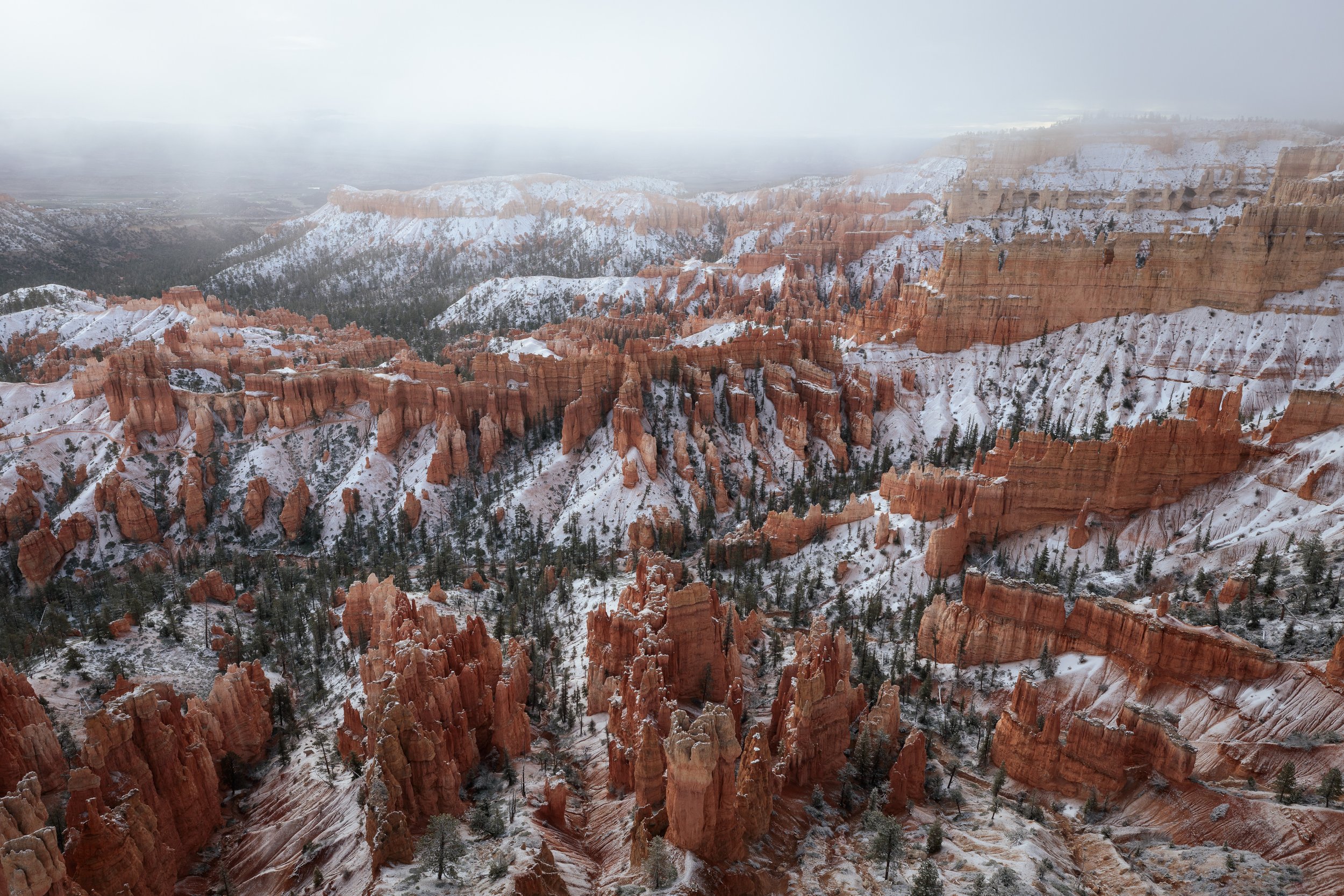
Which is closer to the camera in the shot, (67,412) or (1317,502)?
(1317,502)

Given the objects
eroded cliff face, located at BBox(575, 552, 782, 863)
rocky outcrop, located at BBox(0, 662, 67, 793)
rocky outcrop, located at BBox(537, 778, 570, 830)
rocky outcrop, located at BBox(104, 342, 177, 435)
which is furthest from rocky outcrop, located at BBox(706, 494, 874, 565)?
rocky outcrop, located at BBox(104, 342, 177, 435)

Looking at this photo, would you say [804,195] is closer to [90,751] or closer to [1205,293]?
[1205,293]

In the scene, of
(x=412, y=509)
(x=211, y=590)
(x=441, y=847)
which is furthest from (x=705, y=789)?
(x=412, y=509)

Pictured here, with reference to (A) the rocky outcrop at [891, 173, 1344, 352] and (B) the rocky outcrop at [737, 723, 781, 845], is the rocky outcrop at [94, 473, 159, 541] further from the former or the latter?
(A) the rocky outcrop at [891, 173, 1344, 352]

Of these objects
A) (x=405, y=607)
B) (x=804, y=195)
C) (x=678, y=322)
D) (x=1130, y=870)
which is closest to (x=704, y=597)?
(x=405, y=607)

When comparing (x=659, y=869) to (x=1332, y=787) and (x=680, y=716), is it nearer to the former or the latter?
(x=680, y=716)

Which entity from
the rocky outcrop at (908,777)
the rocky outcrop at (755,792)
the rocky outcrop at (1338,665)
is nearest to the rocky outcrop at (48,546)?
the rocky outcrop at (755,792)
